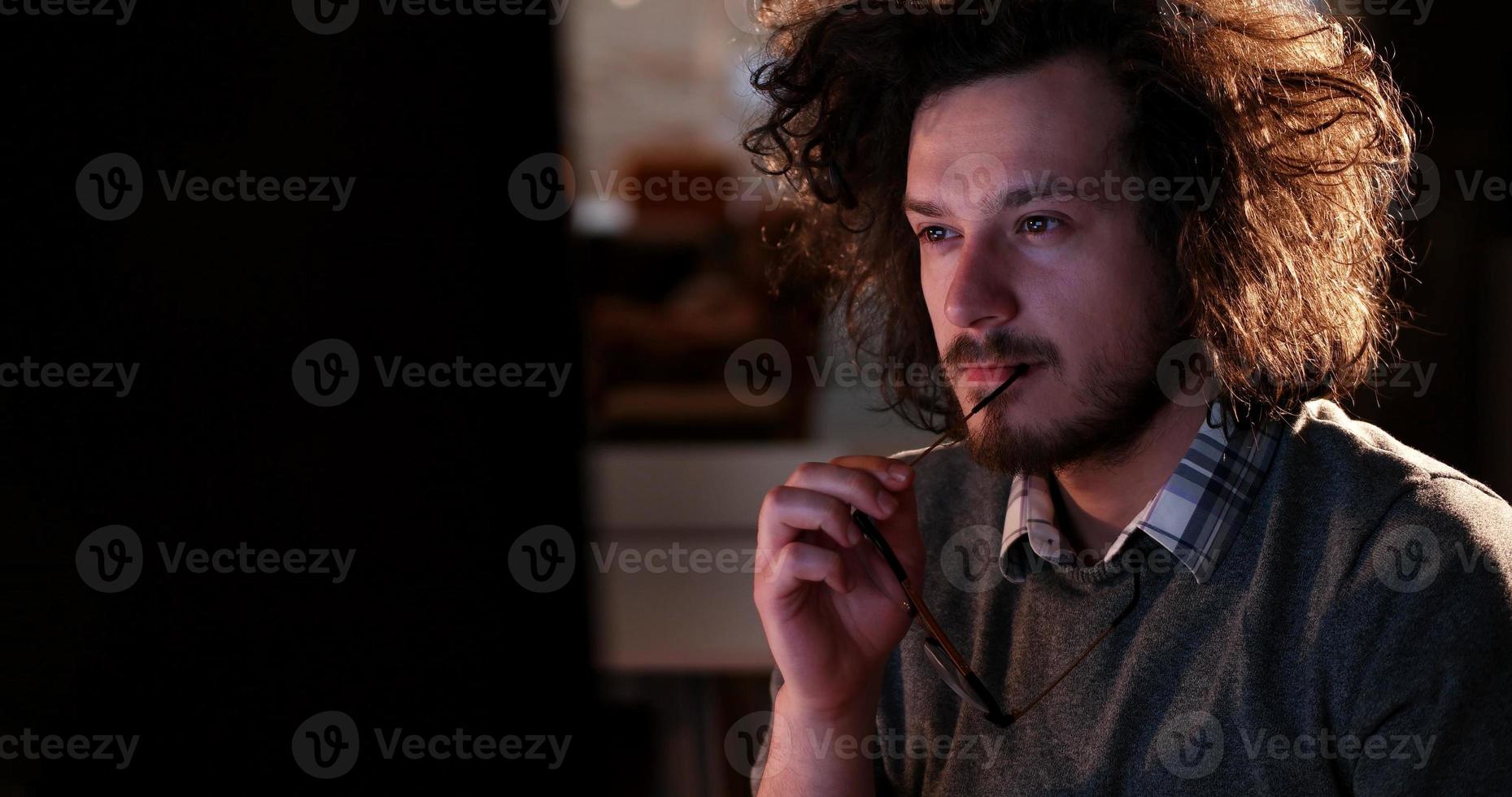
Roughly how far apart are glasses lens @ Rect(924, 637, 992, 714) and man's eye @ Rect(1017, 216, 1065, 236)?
431 millimetres

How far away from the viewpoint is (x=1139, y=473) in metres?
1.24

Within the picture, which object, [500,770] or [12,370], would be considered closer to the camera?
[12,370]

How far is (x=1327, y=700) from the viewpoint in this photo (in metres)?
1.01

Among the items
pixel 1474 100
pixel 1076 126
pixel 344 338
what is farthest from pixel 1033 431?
pixel 1474 100

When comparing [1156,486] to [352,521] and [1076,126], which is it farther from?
[352,521]

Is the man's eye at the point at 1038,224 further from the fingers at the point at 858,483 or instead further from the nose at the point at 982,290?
the fingers at the point at 858,483

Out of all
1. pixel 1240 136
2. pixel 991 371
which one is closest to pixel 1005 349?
pixel 991 371

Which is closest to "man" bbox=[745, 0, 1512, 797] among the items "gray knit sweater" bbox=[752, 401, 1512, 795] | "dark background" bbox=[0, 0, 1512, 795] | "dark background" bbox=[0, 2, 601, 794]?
"gray knit sweater" bbox=[752, 401, 1512, 795]

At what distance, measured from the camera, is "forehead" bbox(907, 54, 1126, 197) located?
1178 mm

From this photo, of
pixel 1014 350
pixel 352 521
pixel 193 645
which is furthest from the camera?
pixel 352 521

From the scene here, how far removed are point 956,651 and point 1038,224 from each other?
0.45m

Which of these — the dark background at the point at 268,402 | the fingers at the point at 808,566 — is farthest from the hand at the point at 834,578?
the dark background at the point at 268,402

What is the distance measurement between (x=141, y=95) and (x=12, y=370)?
380 mm

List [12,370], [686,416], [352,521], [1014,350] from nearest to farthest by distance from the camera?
1. [1014,350]
2. [12,370]
3. [352,521]
4. [686,416]
